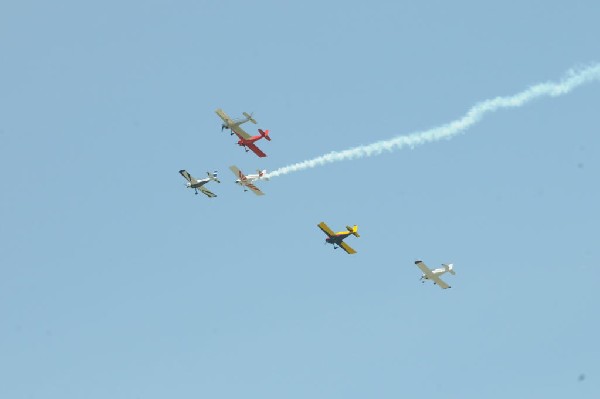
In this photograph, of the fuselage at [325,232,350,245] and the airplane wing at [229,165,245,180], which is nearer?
the fuselage at [325,232,350,245]

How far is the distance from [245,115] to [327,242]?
1791 centimetres

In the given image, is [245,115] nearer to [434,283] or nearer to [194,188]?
[194,188]

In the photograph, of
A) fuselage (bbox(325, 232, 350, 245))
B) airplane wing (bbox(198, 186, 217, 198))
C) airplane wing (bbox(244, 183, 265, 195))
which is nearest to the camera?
fuselage (bbox(325, 232, 350, 245))

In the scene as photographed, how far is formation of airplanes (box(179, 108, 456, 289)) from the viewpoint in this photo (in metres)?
126

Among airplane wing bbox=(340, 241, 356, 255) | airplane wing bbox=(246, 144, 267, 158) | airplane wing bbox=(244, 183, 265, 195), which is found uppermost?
airplane wing bbox=(246, 144, 267, 158)

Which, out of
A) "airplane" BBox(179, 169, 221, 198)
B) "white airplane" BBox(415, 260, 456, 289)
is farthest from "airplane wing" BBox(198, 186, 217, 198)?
"white airplane" BBox(415, 260, 456, 289)

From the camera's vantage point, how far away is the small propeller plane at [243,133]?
12682 cm

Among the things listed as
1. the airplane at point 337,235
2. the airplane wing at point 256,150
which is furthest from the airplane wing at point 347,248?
the airplane wing at point 256,150

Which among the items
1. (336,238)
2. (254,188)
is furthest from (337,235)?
(254,188)

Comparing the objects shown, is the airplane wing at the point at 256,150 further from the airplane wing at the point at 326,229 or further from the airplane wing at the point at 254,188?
the airplane wing at the point at 326,229

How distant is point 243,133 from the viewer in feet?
423

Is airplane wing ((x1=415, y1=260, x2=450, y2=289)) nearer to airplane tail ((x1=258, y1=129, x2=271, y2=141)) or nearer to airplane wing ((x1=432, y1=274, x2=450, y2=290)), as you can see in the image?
airplane wing ((x1=432, y1=274, x2=450, y2=290))

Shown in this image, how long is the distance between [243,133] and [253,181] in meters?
7.93

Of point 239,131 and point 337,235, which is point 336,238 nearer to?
point 337,235
